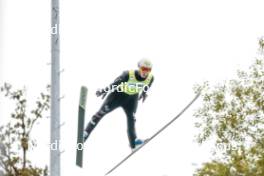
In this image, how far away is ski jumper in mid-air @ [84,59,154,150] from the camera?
35.9 feet

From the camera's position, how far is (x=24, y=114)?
1709cm

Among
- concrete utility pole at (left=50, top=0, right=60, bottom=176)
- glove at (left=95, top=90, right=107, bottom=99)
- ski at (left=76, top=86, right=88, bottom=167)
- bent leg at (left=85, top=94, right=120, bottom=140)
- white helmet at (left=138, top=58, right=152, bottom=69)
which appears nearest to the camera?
concrete utility pole at (left=50, top=0, right=60, bottom=176)

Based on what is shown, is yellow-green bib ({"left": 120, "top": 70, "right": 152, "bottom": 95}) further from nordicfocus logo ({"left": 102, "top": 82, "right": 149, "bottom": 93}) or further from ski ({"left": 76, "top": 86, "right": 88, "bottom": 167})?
ski ({"left": 76, "top": 86, "right": 88, "bottom": 167})

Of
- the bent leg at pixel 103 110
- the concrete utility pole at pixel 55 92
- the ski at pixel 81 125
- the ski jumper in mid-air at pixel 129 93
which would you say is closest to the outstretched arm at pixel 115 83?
the ski jumper in mid-air at pixel 129 93

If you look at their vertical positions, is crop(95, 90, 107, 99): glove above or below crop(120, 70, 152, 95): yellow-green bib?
below

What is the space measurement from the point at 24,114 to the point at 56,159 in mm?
6984

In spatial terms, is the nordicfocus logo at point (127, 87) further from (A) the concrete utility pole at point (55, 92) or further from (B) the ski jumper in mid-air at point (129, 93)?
(A) the concrete utility pole at point (55, 92)

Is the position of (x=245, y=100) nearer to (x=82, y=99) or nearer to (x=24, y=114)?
(x=24, y=114)

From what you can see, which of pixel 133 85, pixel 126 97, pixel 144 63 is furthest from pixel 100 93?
pixel 144 63

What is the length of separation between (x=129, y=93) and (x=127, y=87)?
9 cm

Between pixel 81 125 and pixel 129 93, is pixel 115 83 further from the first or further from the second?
pixel 81 125

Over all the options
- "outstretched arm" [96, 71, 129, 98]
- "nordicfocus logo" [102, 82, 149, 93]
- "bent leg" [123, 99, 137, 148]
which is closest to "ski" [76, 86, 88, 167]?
"outstretched arm" [96, 71, 129, 98]

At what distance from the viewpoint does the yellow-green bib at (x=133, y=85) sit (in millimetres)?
10953

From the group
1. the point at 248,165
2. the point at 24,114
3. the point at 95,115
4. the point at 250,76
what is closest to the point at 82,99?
the point at 95,115
